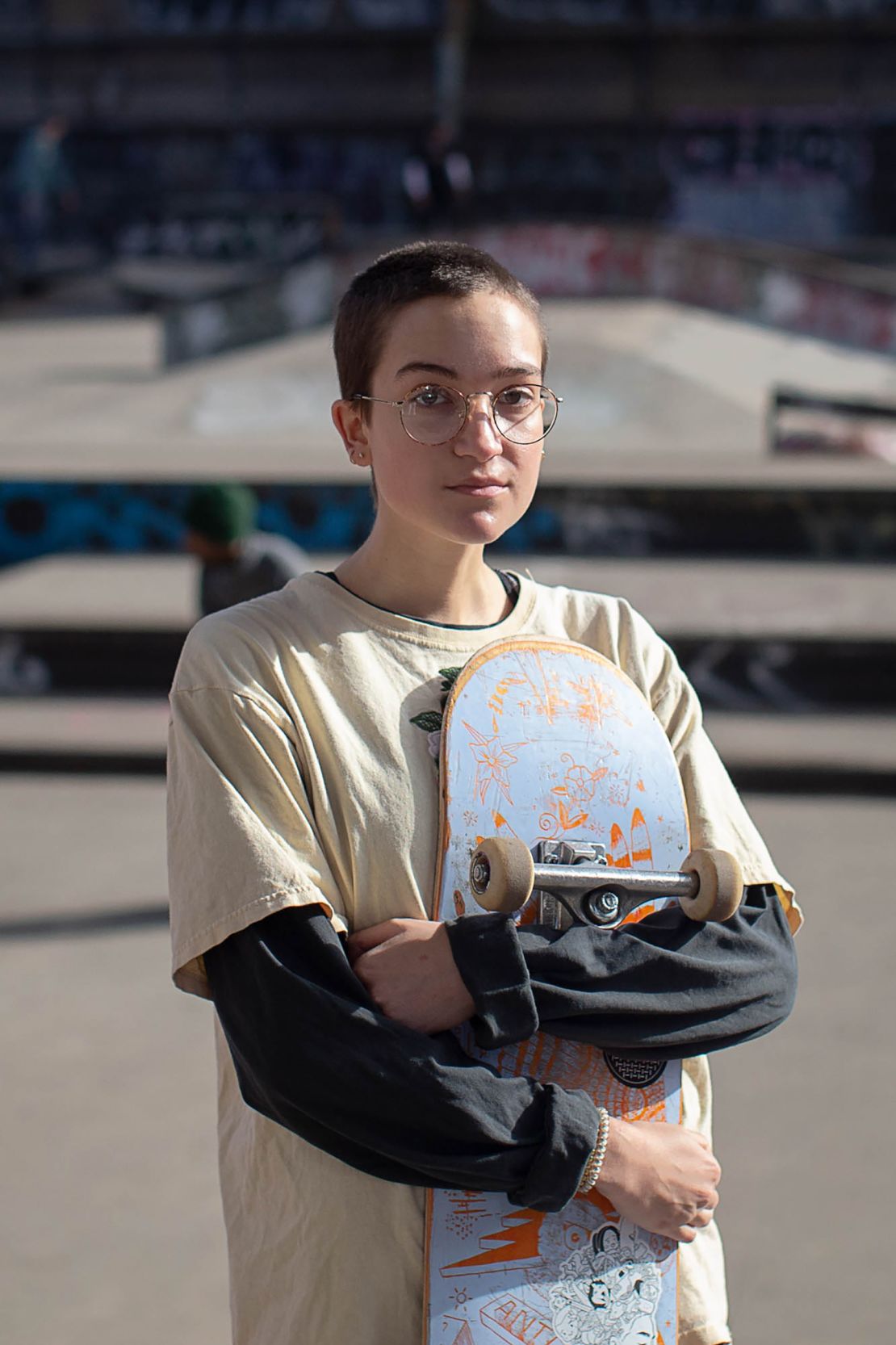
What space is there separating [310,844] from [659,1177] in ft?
1.60

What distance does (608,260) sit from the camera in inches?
682

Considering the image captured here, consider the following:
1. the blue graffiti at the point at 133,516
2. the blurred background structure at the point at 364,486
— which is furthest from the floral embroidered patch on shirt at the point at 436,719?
the blue graffiti at the point at 133,516

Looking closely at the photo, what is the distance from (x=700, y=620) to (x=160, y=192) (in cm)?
2530

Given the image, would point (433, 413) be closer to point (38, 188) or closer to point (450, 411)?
point (450, 411)

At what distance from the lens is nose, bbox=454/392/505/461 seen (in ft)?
4.80

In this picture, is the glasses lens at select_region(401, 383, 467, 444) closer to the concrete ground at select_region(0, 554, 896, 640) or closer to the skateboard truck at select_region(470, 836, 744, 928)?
the skateboard truck at select_region(470, 836, 744, 928)

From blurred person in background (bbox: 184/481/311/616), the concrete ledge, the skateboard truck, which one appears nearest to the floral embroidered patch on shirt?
the skateboard truck

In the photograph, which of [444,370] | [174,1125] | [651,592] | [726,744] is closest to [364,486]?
[651,592]

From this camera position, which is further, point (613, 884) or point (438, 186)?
point (438, 186)

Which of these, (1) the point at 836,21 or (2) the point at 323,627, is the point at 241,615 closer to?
(2) the point at 323,627

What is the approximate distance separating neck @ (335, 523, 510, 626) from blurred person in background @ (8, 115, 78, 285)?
26.8m

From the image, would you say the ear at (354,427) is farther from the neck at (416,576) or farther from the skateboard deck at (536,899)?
the skateboard deck at (536,899)

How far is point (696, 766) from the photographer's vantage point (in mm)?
1634

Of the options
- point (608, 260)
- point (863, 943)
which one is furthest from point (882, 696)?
point (608, 260)
